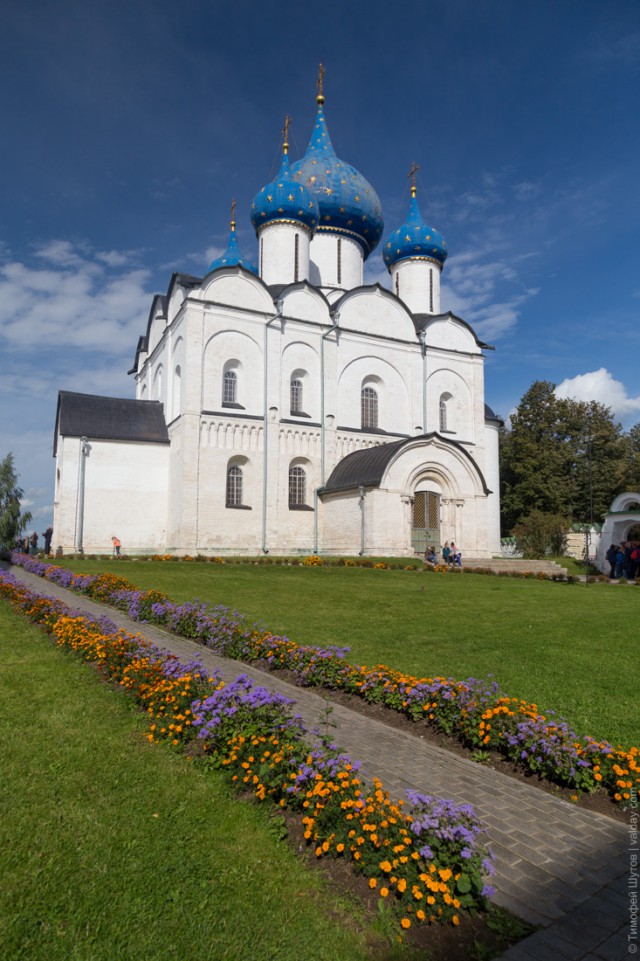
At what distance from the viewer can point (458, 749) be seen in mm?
4676

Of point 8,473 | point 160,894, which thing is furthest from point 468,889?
point 8,473

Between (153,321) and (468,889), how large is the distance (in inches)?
1180

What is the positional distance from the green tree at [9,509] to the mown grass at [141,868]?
65.9 feet

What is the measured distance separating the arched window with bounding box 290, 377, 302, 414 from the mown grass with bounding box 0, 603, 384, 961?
72.4ft

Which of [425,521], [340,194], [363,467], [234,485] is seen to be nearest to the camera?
[363,467]

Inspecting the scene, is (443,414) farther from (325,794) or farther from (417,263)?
(325,794)

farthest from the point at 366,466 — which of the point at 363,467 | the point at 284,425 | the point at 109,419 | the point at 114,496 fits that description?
the point at 109,419

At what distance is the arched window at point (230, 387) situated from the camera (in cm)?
2469

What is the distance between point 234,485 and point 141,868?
21.5 m

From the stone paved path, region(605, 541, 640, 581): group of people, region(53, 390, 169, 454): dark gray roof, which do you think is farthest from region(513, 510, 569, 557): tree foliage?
the stone paved path

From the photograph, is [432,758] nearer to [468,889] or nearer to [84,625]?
[468,889]

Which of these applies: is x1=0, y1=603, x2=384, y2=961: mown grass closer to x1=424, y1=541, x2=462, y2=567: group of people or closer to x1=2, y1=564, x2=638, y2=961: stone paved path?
x1=2, y1=564, x2=638, y2=961: stone paved path

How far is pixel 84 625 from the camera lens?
788cm

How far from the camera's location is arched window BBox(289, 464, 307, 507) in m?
25.5
